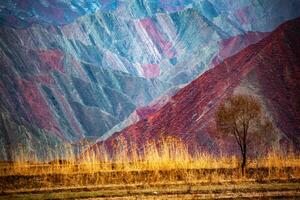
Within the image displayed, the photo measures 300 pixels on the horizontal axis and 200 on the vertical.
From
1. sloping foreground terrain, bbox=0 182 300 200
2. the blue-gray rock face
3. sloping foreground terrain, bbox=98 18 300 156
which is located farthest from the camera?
the blue-gray rock face

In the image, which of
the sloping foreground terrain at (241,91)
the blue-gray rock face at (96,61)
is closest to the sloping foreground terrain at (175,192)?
the sloping foreground terrain at (241,91)

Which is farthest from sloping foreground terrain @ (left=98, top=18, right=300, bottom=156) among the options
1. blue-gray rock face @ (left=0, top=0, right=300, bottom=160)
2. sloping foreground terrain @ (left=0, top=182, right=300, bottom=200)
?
sloping foreground terrain @ (left=0, top=182, right=300, bottom=200)

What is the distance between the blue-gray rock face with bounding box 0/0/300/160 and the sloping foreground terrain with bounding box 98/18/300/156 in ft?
47.3

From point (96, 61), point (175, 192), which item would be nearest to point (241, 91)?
point (175, 192)

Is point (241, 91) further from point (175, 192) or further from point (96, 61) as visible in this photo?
point (96, 61)

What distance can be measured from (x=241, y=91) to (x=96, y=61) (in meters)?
90.8

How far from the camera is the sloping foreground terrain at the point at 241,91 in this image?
51.6 m

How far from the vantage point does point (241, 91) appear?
180ft

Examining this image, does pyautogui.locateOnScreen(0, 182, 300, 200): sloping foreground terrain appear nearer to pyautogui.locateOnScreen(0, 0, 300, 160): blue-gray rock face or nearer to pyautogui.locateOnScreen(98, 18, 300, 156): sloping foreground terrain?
pyautogui.locateOnScreen(98, 18, 300, 156): sloping foreground terrain

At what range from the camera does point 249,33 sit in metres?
138

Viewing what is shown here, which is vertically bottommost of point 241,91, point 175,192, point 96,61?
point 175,192

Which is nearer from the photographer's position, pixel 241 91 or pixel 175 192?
pixel 175 192

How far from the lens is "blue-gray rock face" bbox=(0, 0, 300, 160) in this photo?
9188 centimetres

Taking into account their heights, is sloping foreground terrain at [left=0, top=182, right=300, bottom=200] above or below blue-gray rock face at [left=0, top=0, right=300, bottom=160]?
below
